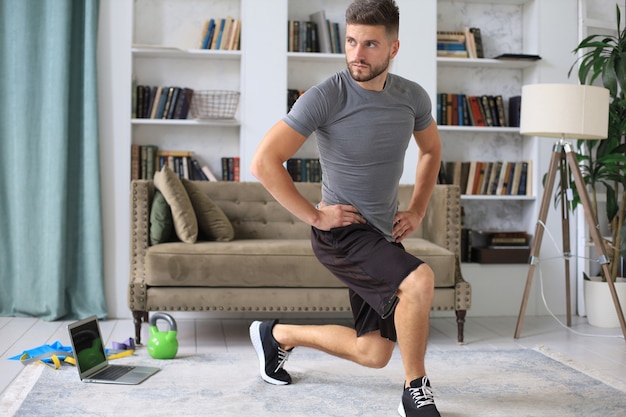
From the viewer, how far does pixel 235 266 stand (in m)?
3.70

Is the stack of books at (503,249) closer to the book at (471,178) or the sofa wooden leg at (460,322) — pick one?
the book at (471,178)

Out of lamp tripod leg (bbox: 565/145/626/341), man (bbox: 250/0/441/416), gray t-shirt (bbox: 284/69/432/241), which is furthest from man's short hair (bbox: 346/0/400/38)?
lamp tripod leg (bbox: 565/145/626/341)

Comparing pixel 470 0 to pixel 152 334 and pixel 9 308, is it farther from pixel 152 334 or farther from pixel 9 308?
pixel 9 308

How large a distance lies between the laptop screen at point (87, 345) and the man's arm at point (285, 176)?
3.67 ft

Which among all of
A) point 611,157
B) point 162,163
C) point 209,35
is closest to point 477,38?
point 611,157

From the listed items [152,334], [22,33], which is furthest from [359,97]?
[22,33]

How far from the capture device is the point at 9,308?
14.5 ft

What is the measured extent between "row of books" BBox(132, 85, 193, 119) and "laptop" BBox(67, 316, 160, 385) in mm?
1825

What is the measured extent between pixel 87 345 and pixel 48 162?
1668 mm

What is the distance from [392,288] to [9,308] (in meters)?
2.92

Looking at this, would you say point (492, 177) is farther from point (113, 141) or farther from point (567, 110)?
point (113, 141)

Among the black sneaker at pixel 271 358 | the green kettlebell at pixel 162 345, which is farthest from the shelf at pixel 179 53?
the black sneaker at pixel 271 358

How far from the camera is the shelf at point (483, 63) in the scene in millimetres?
4848

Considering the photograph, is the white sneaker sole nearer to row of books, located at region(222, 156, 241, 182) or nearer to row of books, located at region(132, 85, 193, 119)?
row of books, located at region(222, 156, 241, 182)
